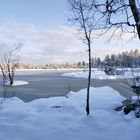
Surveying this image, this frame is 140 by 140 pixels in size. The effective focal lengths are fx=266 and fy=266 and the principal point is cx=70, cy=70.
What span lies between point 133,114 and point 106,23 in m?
3.47

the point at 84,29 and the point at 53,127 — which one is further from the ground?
the point at 84,29

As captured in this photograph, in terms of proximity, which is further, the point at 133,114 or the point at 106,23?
the point at 133,114

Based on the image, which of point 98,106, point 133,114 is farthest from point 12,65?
point 133,114

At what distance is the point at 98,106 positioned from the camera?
1496 cm

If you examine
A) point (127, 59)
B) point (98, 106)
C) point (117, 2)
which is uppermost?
point (117, 2)

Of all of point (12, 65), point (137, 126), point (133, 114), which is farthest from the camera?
point (12, 65)

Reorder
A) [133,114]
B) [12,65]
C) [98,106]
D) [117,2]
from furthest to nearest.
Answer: [12,65] → [98,106] → [133,114] → [117,2]

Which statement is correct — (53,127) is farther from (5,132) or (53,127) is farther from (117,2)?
(117,2)

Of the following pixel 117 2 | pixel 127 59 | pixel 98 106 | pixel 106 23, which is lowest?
pixel 98 106

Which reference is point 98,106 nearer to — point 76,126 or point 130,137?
point 76,126

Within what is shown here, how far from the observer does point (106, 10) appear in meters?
6.69

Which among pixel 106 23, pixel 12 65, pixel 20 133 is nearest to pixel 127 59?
pixel 106 23

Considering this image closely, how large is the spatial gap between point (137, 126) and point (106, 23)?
9.31 feet

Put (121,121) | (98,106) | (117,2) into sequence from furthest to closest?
(98,106), (121,121), (117,2)
